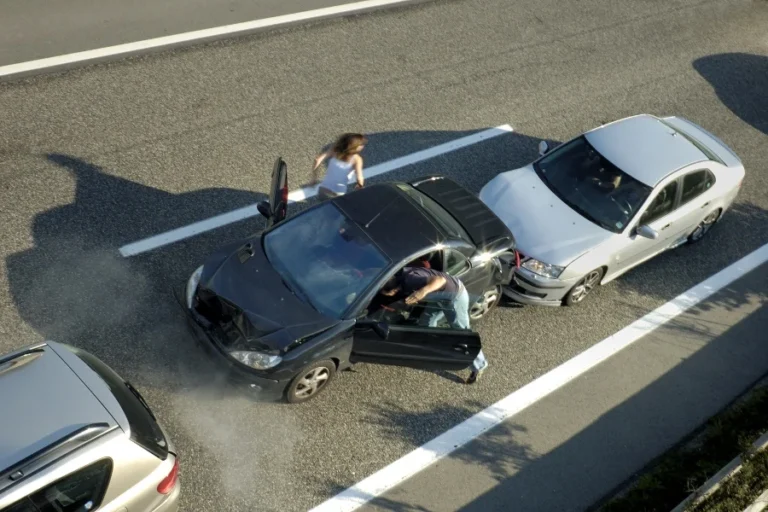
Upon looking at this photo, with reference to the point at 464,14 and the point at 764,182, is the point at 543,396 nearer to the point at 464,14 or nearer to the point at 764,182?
the point at 764,182

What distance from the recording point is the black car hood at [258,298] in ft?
22.4

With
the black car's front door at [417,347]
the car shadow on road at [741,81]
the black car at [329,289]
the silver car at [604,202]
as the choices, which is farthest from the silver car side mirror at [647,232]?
the car shadow on road at [741,81]

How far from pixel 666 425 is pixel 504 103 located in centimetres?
603

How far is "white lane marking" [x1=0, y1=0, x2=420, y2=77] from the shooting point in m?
10.9

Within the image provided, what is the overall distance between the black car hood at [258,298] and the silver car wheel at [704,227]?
5.66 m

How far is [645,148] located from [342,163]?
3960 millimetres

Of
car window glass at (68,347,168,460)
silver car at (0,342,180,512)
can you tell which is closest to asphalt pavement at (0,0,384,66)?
car window glass at (68,347,168,460)

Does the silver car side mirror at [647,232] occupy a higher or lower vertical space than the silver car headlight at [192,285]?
lower

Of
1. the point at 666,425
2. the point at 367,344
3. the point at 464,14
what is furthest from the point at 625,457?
the point at 464,14

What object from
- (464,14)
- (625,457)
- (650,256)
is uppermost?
(464,14)

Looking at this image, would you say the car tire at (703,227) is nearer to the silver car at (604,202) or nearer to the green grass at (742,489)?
the silver car at (604,202)

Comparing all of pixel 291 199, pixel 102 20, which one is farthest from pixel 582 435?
pixel 102 20

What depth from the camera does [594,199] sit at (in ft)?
30.1

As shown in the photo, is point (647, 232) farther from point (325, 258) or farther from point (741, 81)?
point (741, 81)
